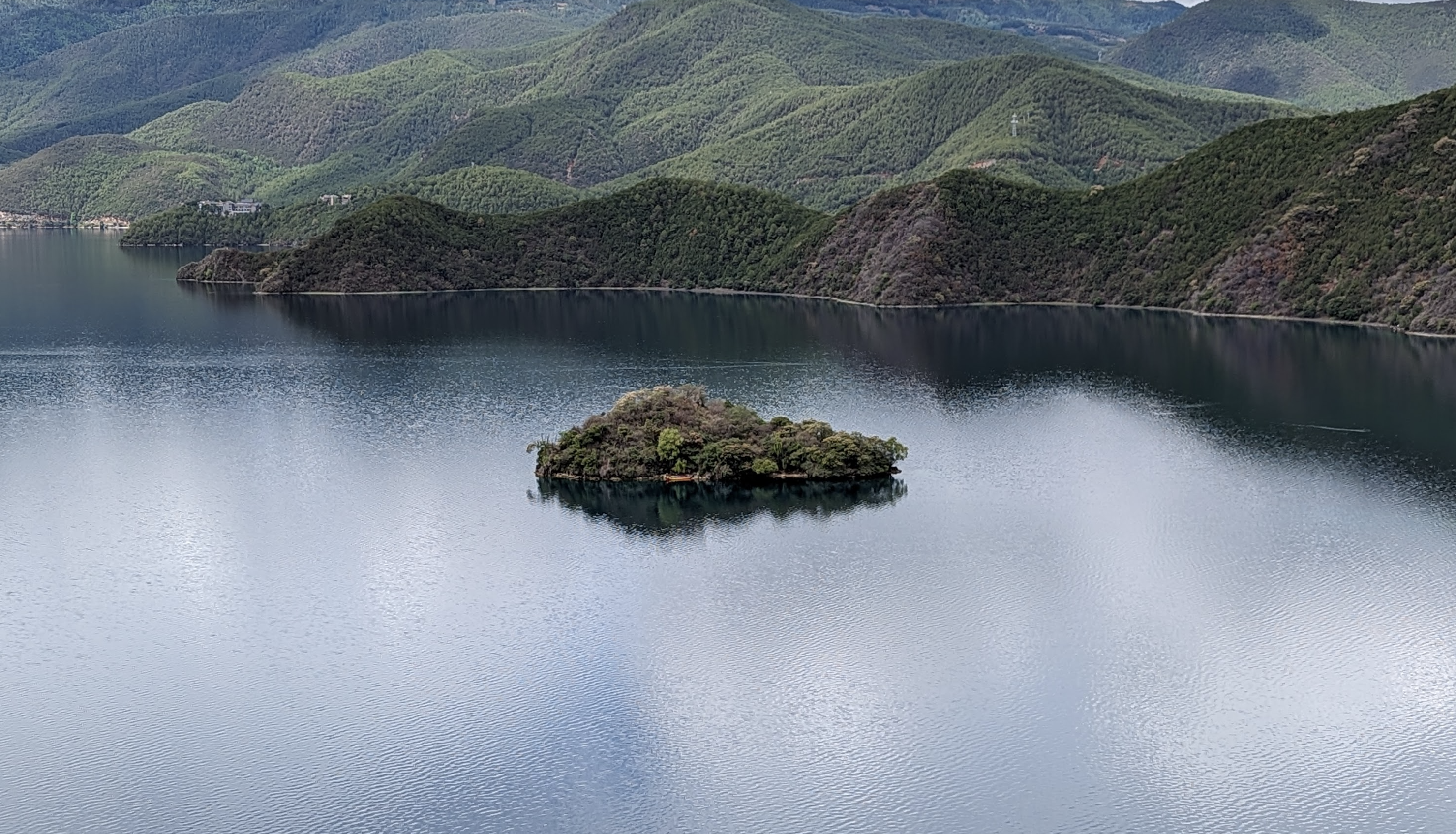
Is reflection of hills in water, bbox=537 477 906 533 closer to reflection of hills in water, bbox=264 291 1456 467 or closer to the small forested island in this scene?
the small forested island

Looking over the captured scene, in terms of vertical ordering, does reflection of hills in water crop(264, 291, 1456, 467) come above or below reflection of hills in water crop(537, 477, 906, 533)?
above

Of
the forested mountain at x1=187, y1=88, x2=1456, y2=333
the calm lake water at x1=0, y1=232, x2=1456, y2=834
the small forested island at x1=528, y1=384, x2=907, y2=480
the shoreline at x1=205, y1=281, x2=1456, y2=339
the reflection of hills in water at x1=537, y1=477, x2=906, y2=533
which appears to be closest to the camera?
the calm lake water at x1=0, y1=232, x2=1456, y2=834

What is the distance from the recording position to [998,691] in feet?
182

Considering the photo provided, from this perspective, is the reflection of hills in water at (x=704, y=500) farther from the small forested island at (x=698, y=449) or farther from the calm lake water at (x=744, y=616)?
the small forested island at (x=698, y=449)

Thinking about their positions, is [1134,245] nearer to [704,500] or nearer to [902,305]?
[902,305]

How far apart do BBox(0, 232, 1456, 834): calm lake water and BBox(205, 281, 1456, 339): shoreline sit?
79.2ft

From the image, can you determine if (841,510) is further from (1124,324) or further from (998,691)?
(1124,324)

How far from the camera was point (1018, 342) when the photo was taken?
138500 mm

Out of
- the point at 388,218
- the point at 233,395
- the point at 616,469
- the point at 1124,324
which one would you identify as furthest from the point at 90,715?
the point at 388,218

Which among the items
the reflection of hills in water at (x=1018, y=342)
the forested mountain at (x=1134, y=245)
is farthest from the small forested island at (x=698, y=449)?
the forested mountain at (x=1134, y=245)

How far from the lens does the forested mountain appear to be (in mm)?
142000

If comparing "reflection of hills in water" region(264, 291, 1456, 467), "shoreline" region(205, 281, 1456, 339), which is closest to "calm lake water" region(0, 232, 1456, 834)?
"reflection of hills in water" region(264, 291, 1456, 467)

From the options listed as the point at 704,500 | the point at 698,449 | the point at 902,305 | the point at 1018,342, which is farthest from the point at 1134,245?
the point at 704,500

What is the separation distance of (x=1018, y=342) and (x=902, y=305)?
3272cm
